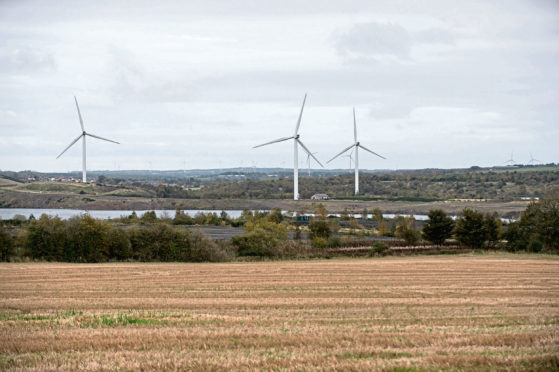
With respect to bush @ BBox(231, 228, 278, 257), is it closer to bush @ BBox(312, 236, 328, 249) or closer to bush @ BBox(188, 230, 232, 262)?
bush @ BBox(188, 230, 232, 262)

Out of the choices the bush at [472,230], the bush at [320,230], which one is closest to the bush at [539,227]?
the bush at [472,230]

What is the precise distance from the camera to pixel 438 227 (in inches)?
3179

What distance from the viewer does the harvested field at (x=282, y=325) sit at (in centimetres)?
1312

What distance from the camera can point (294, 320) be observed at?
19500 mm

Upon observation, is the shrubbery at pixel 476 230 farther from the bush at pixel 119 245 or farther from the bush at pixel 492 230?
the bush at pixel 119 245

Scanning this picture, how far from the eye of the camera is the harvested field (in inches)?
517

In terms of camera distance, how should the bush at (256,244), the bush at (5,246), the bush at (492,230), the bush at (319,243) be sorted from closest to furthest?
the bush at (5,246), the bush at (256,244), the bush at (319,243), the bush at (492,230)

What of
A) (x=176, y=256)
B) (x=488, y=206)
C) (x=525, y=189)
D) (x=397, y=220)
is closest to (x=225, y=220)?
(x=397, y=220)

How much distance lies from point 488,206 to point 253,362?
146262mm

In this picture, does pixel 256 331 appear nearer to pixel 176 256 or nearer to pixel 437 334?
pixel 437 334

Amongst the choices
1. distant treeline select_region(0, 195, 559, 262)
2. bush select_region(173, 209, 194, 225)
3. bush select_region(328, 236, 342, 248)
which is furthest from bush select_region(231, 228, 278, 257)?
bush select_region(173, 209, 194, 225)

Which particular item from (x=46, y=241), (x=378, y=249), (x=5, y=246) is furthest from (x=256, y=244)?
(x=5, y=246)

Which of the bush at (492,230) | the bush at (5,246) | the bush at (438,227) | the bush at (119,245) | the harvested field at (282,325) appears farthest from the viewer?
Answer: the bush at (438,227)

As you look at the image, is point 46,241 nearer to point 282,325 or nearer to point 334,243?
point 334,243
